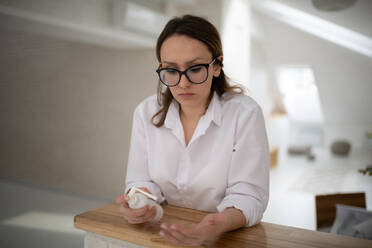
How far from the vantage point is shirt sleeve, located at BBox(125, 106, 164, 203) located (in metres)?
1.29

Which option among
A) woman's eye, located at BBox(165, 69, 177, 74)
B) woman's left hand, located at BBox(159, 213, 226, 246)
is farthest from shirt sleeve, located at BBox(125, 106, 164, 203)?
woman's left hand, located at BBox(159, 213, 226, 246)

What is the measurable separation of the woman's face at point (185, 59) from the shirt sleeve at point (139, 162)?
0.27 meters

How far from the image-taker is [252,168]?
1109 mm

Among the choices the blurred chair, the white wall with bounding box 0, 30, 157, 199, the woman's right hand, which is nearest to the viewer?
the woman's right hand

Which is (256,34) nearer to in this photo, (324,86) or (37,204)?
(324,86)

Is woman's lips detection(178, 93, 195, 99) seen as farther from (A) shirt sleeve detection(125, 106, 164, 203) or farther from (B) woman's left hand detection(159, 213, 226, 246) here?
(B) woman's left hand detection(159, 213, 226, 246)

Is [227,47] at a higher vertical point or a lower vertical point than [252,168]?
higher

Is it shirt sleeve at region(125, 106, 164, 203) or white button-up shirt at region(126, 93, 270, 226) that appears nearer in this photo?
white button-up shirt at region(126, 93, 270, 226)

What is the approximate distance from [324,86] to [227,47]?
229 cm

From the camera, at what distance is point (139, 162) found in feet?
4.35

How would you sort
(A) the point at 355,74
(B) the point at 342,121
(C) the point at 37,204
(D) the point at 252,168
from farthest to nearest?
(B) the point at 342,121 < (A) the point at 355,74 < (C) the point at 37,204 < (D) the point at 252,168

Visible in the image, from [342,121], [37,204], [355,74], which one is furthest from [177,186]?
[342,121]

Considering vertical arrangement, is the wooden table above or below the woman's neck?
below

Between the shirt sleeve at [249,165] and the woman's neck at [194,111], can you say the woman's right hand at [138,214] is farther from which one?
the woman's neck at [194,111]
